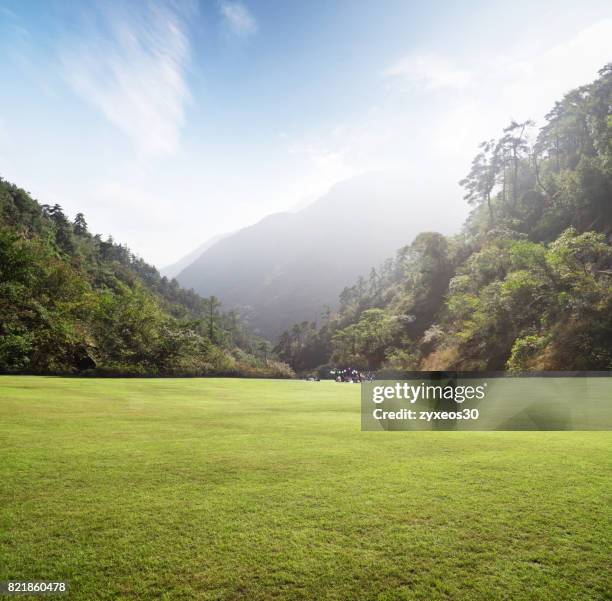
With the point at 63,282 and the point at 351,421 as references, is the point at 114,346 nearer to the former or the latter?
the point at 63,282

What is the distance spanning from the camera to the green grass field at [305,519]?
3607 mm

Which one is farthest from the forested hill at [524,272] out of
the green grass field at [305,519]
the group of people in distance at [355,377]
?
the green grass field at [305,519]

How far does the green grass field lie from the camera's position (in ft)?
11.8

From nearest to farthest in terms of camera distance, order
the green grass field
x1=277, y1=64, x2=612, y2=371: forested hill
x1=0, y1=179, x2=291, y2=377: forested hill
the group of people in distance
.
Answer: the green grass field
x1=277, y1=64, x2=612, y2=371: forested hill
x1=0, y1=179, x2=291, y2=377: forested hill
the group of people in distance

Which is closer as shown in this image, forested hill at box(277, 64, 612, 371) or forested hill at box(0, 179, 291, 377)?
forested hill at box(277, 64, 612, 371)

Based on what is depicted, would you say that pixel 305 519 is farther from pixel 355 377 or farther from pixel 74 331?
pixel 355 377

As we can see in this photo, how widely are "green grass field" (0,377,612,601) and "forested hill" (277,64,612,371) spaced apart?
1011 inches

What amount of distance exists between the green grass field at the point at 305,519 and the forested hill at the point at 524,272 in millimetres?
25690

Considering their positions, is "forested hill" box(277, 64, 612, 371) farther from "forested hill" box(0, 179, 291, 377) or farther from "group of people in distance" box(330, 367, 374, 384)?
"forested hill" box(0, 179, 291, 377)

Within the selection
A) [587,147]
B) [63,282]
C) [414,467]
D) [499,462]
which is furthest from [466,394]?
[587,147]

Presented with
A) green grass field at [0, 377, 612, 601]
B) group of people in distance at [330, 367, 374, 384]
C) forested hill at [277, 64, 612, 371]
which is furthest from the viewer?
group of people in distance at [330, 367, 374, 384]

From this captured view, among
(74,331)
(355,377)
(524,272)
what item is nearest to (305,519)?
(524,272)

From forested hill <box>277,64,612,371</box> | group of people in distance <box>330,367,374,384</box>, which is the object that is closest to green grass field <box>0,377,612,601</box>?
forested hill <box>277,64,612,371</box>

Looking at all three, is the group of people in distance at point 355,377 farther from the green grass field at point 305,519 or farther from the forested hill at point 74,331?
the green grass field at point 305,519
